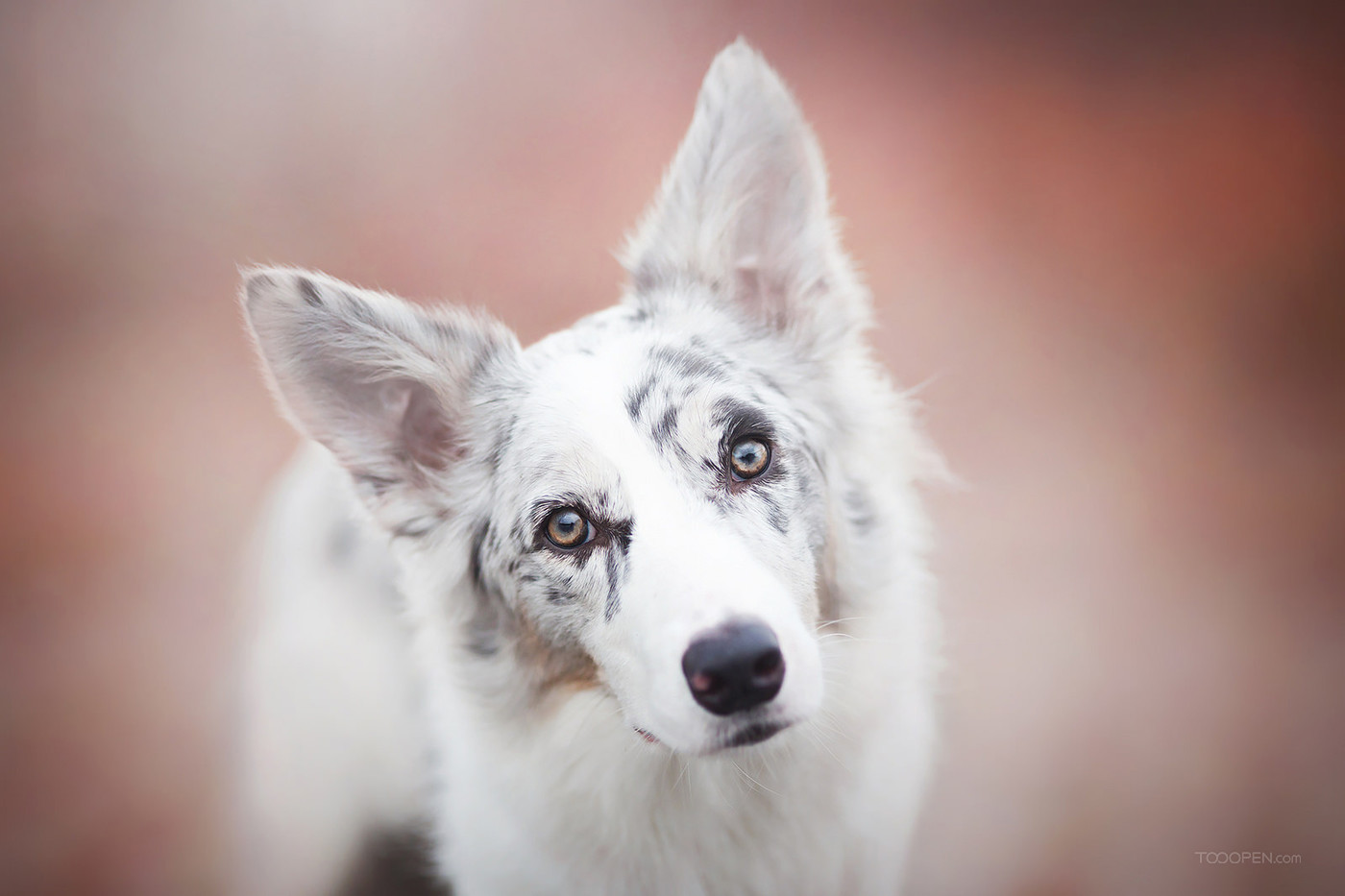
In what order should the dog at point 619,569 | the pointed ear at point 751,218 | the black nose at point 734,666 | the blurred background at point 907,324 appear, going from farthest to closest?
the blurred background at point 907,324, the pointed ear at point 751,218, the dog at point 619,569, the black nose at point 734,666

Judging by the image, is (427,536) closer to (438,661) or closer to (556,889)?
(438,661)

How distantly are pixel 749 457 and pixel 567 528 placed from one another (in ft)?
0.87

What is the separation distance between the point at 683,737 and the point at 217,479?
40.0 inches

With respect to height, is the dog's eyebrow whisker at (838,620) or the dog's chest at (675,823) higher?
the dog's eyebrow whisker at (838,620)

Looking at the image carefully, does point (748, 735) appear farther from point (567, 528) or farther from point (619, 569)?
point (567, 528)

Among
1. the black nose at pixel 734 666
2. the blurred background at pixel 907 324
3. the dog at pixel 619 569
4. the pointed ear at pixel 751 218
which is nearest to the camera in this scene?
the black nose at pixel 734 666

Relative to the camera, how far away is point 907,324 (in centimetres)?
167

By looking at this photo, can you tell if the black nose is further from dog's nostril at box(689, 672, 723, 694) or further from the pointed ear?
the pointed ear

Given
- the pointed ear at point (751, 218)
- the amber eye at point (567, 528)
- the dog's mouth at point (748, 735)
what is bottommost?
the dog's mouth at point (748, 735)

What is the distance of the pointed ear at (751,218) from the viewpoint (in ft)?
3.88

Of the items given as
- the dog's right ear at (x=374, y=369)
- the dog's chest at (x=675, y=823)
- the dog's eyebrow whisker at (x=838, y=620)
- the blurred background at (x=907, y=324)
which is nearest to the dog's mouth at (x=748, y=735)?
the dog's eyebrow whisker at (x=838, y=620)

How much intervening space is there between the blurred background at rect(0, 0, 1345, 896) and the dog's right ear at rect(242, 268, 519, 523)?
189 millimetres

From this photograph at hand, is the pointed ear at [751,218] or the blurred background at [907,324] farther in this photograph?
the blurred background at [907,324]

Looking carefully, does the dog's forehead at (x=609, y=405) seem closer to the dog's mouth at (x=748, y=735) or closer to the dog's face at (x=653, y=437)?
the dog's face at (x=653, y=437)
